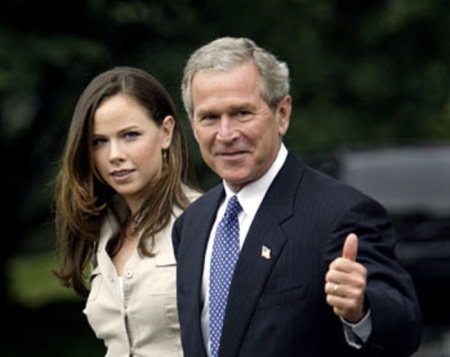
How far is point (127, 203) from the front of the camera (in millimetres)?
5289

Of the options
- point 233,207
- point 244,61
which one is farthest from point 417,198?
point 244,61

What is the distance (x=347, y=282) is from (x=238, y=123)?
69 cm

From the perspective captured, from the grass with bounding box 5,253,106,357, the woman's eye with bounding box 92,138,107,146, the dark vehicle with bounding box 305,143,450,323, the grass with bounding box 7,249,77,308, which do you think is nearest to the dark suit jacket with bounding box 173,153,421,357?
the woman's eye with bounding box 92,138,107,146

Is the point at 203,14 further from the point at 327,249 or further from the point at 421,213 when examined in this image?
the point at 327,249

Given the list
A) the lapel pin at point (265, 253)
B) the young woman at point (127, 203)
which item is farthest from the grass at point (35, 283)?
the lapel pin at point (265, 253)

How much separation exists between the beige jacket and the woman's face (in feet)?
0.61

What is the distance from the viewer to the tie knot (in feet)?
14.6

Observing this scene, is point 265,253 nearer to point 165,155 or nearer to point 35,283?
point 165,155

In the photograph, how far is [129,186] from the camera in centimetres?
509

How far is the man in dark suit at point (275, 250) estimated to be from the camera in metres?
3.99

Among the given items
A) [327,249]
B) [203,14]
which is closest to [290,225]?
[327,249]

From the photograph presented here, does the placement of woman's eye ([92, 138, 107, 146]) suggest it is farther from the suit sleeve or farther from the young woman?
the suit sleeve

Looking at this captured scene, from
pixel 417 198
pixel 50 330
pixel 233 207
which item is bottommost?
pixel 233 207

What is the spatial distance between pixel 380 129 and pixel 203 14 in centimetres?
378
